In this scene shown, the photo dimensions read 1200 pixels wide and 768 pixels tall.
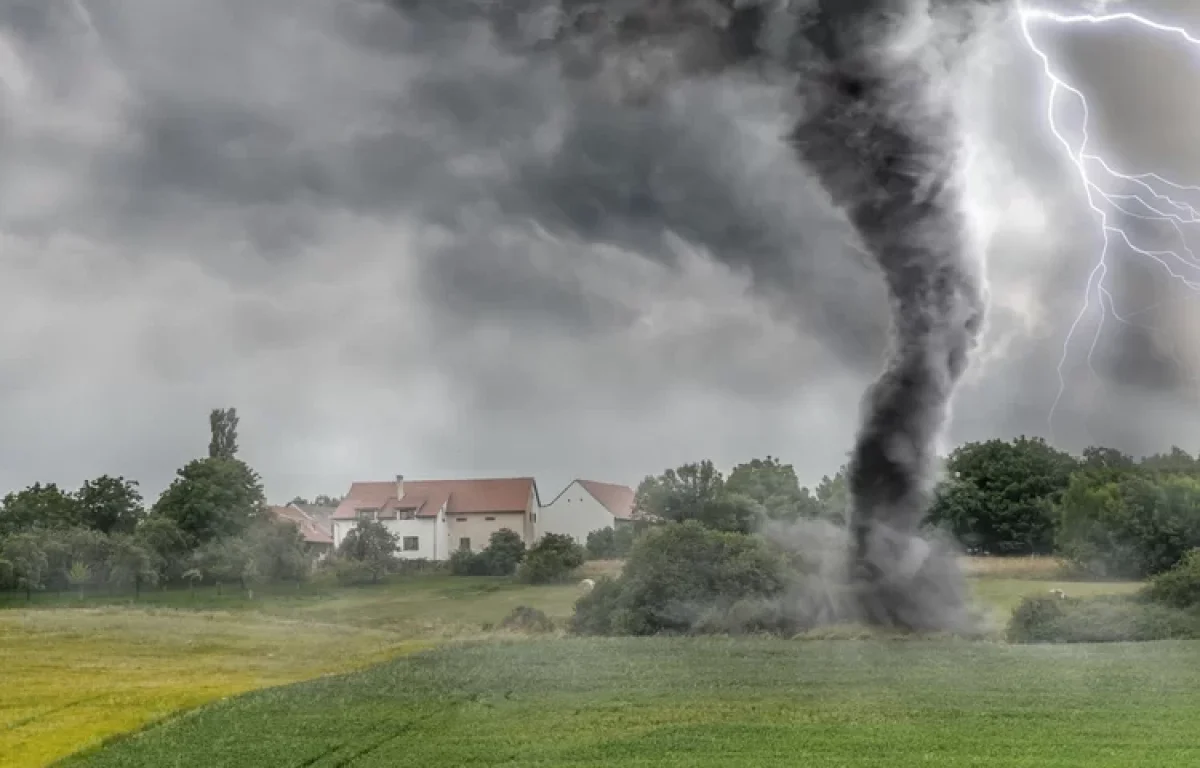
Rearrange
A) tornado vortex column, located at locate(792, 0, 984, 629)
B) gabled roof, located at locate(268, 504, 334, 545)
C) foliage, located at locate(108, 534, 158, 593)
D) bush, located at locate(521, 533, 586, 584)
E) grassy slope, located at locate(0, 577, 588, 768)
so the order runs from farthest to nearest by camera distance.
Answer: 1. bush, located at locate(521, 533, 586, 584)
2. gabled roof, located at locate(268, 504, 334, 545)
3. foliage, located at locate(108, 534, 158, 593)
4. tornado vortex column, located at locate(792, 0, 984, 629)
5. grassy slope, located at locate(0, 577, 588, 768)

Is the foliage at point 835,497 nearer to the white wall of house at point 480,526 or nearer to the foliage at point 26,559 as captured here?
the white wall of house at point 480,526

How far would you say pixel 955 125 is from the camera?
88.3 ft

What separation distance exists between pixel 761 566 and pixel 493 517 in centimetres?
790

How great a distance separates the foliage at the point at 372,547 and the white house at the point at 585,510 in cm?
428

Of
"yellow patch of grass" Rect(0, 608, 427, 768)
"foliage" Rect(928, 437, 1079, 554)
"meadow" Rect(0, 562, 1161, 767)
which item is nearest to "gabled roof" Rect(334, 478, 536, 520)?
"meadow" Rect(0, 562, 1161, 767)

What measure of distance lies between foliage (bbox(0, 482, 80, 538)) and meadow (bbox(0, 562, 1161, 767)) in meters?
2.80

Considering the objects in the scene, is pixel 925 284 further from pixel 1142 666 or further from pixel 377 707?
pixel 377 707

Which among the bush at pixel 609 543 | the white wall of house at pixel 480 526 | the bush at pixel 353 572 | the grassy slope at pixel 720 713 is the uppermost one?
the white wall of house at pixel 480 526

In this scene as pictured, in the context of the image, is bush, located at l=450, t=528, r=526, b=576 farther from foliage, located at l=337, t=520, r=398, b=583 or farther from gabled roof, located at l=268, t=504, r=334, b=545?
gabled roof, located at l=268, t=504, r=334, b=545

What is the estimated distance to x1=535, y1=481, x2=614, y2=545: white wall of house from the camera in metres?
29.5

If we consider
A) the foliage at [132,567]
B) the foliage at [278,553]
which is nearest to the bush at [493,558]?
the foliage at [278,553]

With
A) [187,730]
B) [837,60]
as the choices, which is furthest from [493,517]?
[837,60]

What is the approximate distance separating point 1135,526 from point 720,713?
20515 mm

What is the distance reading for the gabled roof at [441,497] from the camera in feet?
96.0
